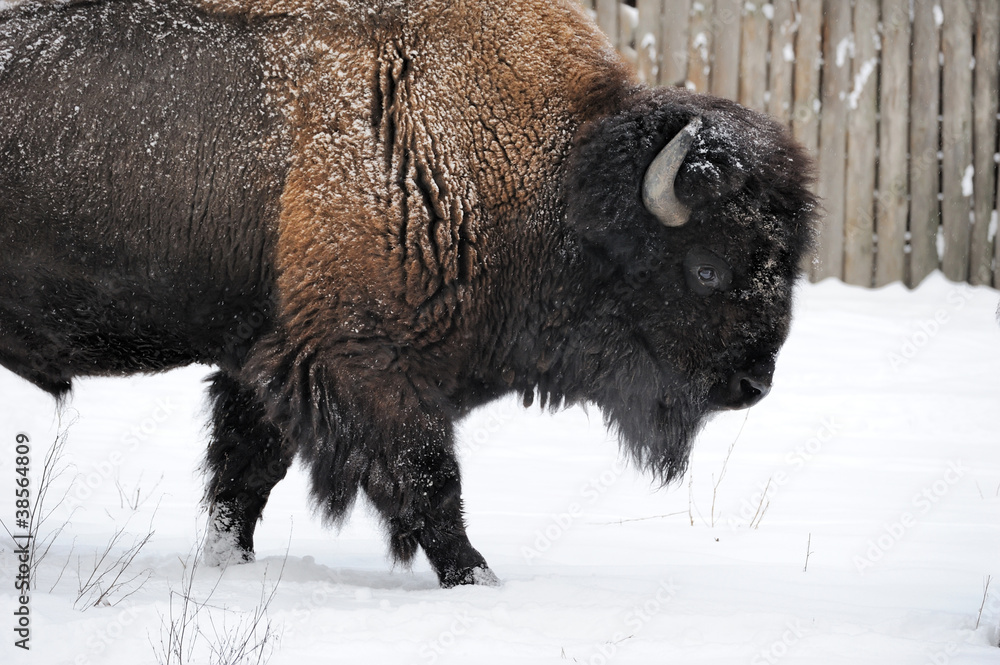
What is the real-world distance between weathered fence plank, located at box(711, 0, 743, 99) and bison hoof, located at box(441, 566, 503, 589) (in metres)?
5.95

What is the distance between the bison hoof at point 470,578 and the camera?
3.48m

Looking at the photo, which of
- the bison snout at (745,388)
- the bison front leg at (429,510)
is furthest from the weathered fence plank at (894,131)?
the bison front leg at (429,510)

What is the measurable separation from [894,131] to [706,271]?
222 inches

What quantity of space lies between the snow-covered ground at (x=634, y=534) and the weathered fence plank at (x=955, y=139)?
436 millimetres

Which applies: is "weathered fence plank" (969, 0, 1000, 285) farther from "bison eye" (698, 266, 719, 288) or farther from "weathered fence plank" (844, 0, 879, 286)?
"bison eye" (698, 266, 719, 288)

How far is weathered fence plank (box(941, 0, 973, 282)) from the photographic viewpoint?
8.29 meters

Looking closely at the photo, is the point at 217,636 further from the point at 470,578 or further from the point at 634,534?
the point at 634,534

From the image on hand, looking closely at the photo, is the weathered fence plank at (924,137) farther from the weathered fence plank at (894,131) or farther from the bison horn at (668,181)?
the bison horn at (668,181)

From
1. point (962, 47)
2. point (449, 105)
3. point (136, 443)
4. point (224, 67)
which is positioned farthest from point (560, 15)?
point (962, 47)

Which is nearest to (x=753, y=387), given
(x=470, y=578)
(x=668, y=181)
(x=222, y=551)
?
(x=668, y=181)

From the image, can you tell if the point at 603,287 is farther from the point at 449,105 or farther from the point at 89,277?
the point at 89,277

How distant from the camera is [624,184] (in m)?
3.52

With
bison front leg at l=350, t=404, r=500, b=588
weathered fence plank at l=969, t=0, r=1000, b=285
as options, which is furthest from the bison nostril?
weathered fence plank at l=969, t=0, r=1000, b=285

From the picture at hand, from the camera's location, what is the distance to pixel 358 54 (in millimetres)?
3549
